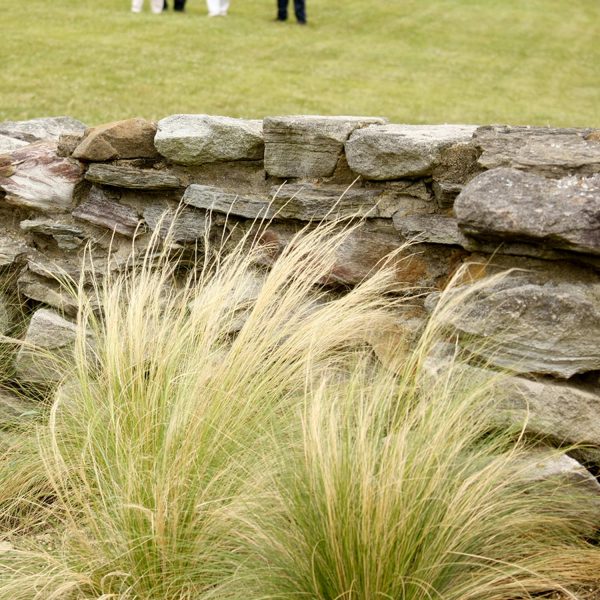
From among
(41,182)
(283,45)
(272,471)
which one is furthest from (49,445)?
(283,45)

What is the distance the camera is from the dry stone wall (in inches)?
113

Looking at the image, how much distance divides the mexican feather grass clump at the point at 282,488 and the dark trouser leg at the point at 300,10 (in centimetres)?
1661

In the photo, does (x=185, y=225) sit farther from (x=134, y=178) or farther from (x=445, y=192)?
(x=445, y=192)

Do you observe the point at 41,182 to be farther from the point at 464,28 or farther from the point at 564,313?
the point at 464,28

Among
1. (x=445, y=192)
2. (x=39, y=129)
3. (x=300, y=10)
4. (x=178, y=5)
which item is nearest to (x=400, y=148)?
(x=445, y=192)

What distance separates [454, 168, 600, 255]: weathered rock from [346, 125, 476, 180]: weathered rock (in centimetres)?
34

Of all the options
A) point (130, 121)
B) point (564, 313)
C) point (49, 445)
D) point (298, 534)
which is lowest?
point (49, 445)

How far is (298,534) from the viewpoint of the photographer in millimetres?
2295

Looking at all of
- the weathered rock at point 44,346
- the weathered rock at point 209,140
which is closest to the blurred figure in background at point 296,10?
the weathered rock at point 209,140

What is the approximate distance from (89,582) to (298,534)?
61 cm

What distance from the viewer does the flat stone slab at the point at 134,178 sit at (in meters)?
3.96

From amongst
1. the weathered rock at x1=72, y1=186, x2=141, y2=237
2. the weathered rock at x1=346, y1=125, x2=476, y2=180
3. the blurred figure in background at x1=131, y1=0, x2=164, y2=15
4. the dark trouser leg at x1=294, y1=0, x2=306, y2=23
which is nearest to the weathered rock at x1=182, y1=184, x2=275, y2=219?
the weathered rock at x1=72, y1=186, x2=141, y2=237

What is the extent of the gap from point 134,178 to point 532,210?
6.04 feet

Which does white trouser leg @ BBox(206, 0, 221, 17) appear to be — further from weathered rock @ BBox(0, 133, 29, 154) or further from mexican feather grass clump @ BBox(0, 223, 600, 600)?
mexican feather grass clump @ BBox(0, 223, 600, 600)
